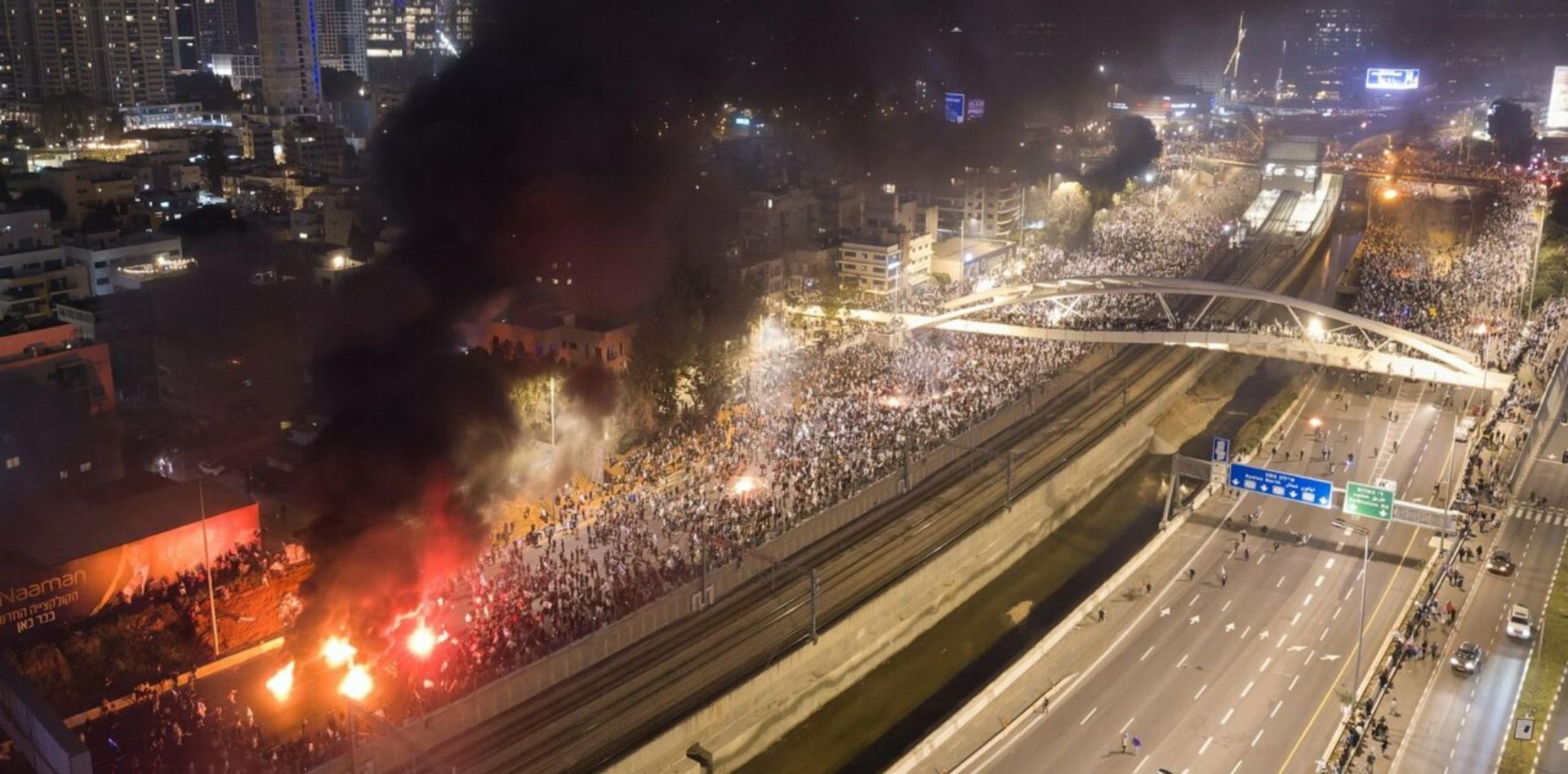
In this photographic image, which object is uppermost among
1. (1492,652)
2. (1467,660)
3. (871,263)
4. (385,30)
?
(385,30)

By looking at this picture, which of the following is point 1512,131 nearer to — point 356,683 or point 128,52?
point 356,683

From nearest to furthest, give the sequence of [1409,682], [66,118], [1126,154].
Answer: [1409,682] → [66,118] → [1126,154]

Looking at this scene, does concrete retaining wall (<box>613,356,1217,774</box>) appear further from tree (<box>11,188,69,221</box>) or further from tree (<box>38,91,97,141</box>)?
tree (<box>38,91,97,141</box>)

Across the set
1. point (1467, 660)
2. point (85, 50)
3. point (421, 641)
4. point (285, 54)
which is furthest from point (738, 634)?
point (85, 50)

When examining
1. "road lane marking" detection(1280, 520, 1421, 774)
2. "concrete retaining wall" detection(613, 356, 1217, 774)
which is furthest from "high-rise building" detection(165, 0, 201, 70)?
"road lane marking" detection(1280, 520, 1421, 774)

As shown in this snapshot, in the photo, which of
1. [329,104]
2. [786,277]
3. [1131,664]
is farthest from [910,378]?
[329,104]
